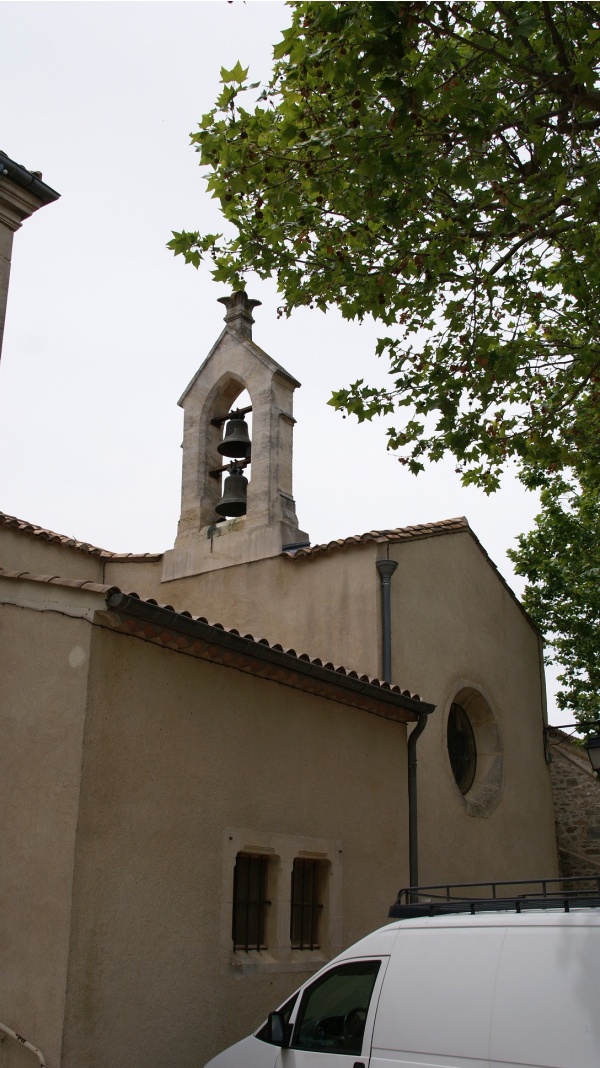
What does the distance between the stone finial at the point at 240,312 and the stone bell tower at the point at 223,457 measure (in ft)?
0.05

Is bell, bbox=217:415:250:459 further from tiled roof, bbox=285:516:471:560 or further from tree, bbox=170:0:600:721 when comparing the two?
tree, bbox=170:0:600:721

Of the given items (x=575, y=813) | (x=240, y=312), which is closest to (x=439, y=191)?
(x=240, y=312)

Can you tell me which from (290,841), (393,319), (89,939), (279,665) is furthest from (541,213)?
(89,939)

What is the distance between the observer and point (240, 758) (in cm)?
836

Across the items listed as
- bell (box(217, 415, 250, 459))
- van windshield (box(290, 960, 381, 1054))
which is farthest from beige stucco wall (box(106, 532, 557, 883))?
van windshield (box(290, 960, 381, 1054))

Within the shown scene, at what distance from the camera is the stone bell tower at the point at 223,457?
12.9m

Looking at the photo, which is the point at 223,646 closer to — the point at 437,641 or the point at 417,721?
the point at 417,721

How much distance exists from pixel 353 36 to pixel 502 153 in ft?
5.84

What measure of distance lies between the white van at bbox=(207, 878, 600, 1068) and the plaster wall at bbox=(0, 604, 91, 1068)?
4.10ft

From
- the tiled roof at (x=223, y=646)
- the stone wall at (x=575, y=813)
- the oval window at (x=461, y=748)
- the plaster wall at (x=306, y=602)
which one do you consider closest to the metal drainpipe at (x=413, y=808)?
the tiled roof at (x=223, y=646)

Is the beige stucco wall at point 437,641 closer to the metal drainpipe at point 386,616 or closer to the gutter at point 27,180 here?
the metal drainpipe at point 386,616

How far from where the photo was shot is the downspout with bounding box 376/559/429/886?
34.5 ft

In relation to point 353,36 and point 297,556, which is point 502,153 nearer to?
point 353,36

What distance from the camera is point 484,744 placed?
1373 centimetres
